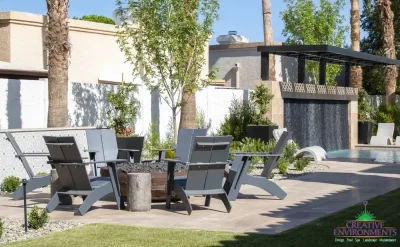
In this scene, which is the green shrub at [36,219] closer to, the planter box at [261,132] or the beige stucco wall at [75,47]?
the beige stucco wall at [75,47]

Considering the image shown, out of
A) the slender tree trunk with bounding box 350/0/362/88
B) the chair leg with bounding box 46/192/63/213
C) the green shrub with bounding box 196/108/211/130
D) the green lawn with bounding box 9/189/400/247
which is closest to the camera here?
the green lawn with bounding box 9/189/400/247

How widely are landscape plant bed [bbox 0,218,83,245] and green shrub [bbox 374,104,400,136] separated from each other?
2567 centimetres

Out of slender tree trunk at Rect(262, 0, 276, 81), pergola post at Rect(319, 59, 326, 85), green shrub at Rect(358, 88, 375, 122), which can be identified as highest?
slender tree trunk at Rect(262, 0, 276, 81)

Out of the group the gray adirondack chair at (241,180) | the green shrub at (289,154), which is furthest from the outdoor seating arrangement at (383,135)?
the gray adirondack chair at (241,180)

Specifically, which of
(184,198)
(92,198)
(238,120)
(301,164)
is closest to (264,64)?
(238,120)

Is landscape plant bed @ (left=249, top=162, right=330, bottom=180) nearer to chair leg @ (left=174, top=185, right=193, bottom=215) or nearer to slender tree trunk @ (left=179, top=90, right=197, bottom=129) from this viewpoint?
slender tree trunk @ (left=179, top=90, right=197, bottom=129)

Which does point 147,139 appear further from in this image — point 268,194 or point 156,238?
point 156,238

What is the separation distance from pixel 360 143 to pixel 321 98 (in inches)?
202

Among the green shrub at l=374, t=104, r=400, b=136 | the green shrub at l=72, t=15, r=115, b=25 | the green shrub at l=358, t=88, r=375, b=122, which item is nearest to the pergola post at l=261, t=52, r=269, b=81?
the green shrub at l=358, t=88, r=375, b=122

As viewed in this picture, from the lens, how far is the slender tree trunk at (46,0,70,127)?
1802 cm

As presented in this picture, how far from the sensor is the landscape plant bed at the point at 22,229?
9.91 metres

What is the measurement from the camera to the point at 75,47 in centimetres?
2545

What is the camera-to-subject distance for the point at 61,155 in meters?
11.9

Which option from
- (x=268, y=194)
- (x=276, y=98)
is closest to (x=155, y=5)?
(x=276, y=98)
